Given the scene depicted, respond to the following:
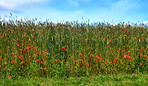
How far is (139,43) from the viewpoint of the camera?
586 centimetres

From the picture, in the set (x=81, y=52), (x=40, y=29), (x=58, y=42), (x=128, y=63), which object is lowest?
(x=128, y=63)

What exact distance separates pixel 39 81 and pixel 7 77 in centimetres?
124

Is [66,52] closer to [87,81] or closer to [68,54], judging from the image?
[68,54]

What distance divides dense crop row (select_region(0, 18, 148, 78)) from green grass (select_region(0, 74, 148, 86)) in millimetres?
283

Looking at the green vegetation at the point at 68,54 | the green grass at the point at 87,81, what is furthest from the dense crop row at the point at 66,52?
the green grass at the point at 87,81

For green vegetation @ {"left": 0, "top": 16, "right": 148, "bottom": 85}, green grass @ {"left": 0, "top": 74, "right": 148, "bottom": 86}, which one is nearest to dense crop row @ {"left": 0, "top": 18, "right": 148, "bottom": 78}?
green vegetation @ {"left": 0, "top": 16, "right": 148, "bottom": 85}

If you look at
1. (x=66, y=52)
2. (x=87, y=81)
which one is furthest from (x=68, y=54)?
(x=87, y=81)

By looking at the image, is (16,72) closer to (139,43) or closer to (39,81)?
(39,81)

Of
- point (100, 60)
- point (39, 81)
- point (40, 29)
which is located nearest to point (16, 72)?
point (39, 81)

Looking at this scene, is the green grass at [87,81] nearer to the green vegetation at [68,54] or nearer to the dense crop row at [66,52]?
the green vegetation at [68,54]

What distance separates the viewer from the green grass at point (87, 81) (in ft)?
13.7

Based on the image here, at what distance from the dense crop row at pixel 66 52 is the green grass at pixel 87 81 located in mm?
283

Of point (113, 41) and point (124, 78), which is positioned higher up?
point (113, 41)

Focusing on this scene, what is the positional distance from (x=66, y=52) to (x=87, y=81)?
1.37 m
